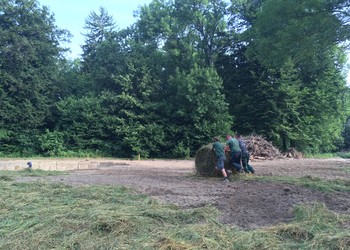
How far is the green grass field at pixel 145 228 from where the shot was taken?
14.4 ft

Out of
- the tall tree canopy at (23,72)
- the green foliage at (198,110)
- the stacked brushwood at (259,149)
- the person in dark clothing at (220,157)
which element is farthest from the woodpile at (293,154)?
the tall tree canopy at (23,72)

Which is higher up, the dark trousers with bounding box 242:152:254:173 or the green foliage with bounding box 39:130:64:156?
the green foliage with bounding box 39:130:64:156

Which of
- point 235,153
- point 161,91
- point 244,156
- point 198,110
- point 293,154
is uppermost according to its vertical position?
point 161,91

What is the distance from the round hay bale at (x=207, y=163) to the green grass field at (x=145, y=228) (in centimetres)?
542

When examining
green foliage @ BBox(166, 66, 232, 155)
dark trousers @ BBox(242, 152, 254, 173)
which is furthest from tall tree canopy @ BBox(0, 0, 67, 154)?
dark trousers @ BBox(242, 152, 254, 173)

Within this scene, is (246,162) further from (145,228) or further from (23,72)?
(23,72)

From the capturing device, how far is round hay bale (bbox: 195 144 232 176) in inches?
473

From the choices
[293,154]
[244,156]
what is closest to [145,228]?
[244,156]

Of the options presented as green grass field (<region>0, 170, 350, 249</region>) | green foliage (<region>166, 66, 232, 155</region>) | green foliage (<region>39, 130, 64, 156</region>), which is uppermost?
green foliage (<region>166, 66, 232, 155</region>)

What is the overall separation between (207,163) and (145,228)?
7232 mm

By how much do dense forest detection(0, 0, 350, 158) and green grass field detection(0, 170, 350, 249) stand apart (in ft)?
68.2

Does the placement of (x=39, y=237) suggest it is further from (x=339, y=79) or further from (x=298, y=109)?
(x=339, y=79)

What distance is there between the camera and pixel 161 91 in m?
30.7

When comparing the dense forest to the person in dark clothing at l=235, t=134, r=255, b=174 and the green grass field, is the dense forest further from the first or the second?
the green grass field
